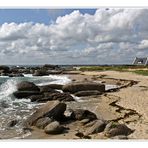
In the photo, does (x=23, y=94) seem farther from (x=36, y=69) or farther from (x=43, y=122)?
(x=43, y=122)

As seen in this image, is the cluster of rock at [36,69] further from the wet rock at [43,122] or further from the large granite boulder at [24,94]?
the wet rock at [43,122]

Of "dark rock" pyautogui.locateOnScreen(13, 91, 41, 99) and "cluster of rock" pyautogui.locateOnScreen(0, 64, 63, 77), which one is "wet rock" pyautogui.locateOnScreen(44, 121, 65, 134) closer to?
"cluster of rock" pyautogui.locateOnScreen(0, 64, 63, 77)

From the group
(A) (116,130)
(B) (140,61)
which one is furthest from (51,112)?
(B) (140,61)

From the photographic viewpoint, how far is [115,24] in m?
9.13

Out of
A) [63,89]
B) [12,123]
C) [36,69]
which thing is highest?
[36,69]

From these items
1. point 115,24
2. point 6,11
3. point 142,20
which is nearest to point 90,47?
point 115,24

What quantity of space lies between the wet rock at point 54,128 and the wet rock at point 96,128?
2.15ft

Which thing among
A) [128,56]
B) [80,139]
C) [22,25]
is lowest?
[80,139]

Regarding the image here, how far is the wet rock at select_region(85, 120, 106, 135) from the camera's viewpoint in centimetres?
904

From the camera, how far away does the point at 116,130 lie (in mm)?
8609

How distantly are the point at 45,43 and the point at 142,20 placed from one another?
7.65 ft

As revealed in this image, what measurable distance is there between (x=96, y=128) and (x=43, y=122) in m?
1.45

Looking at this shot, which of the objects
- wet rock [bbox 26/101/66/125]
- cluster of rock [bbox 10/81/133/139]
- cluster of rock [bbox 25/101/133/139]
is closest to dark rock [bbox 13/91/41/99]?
cluster of rock [bbox 10/81/133/139]
